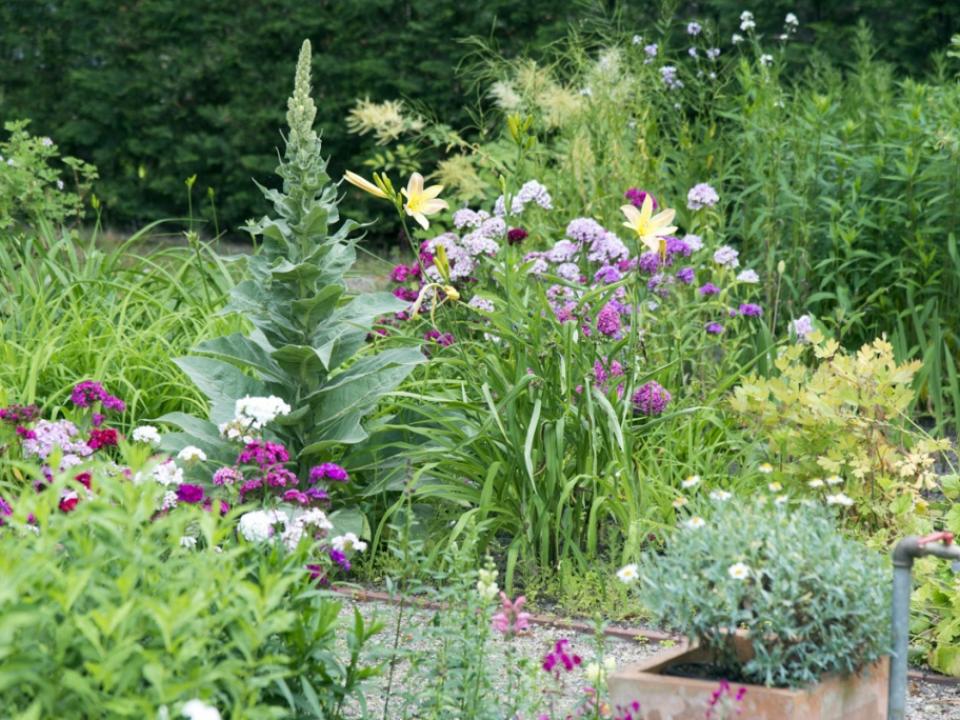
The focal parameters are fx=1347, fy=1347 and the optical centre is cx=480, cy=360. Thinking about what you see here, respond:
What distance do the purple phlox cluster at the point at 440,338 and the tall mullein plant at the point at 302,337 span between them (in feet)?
1.33

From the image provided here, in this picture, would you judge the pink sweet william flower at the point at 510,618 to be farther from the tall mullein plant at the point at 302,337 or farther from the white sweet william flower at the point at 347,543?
the tall mullein plant at the point at 302,337

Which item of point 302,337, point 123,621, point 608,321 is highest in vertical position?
point 608,321

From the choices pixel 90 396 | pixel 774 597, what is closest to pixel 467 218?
pixel 90 396

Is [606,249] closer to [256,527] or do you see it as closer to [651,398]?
[651,398]

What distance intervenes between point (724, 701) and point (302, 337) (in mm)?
2187

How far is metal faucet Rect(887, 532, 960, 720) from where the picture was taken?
2705 mm

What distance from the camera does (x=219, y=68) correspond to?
985 centimetres

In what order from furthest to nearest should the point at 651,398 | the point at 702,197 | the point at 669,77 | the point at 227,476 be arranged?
the point at 669,77 < the point at 702,197 < the point at 651,398 < the point at 227,476

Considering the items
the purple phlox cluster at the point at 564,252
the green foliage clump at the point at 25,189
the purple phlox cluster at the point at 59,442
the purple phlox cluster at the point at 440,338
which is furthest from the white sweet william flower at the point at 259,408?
the green foliage clump at the point at 25,189

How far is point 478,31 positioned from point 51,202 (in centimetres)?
365

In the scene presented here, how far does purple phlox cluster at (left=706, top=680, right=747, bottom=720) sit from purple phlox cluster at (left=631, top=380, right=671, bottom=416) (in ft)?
6.53

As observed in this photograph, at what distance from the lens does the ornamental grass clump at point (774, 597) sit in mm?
2627

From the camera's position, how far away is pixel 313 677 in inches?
111

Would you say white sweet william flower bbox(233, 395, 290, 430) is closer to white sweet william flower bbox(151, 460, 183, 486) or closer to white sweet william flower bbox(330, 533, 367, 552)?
white sweet william flower bbox(151, 460, 183, 486)
